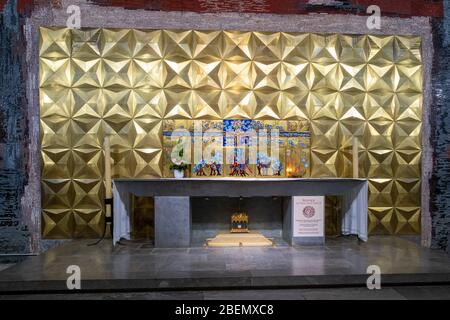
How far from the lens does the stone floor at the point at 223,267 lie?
14.1ft

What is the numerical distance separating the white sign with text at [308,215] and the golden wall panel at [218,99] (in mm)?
1068

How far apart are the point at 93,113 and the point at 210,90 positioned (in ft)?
6.70

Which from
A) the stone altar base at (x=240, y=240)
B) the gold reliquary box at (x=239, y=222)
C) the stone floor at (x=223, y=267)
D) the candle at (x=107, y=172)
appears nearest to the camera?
the stone floor at (x=223, y=267)

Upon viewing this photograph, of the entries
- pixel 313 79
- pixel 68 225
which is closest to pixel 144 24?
pixel 313 79

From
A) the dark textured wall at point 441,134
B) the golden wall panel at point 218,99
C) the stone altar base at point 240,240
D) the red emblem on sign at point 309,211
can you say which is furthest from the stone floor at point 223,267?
the dark textured wall at point 441,134

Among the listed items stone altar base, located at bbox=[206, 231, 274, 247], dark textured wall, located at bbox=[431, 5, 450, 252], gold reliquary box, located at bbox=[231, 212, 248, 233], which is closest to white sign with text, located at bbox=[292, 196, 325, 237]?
stone altar base, located at bbox=[206, 231, 274, 247]

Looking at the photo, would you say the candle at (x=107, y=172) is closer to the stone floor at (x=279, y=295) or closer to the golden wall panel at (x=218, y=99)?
the golden wall panel at (x=218, y=99)

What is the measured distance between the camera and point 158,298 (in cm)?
407

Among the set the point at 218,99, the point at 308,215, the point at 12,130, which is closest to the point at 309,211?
the point at 308,215

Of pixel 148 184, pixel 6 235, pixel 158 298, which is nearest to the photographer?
pixel 158 298

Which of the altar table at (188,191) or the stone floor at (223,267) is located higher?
the altar table at (188,191)

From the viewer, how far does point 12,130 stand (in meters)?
6.34

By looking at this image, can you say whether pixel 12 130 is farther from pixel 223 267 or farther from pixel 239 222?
pixel 223 267

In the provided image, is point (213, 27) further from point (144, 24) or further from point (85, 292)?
point (85, 292)
